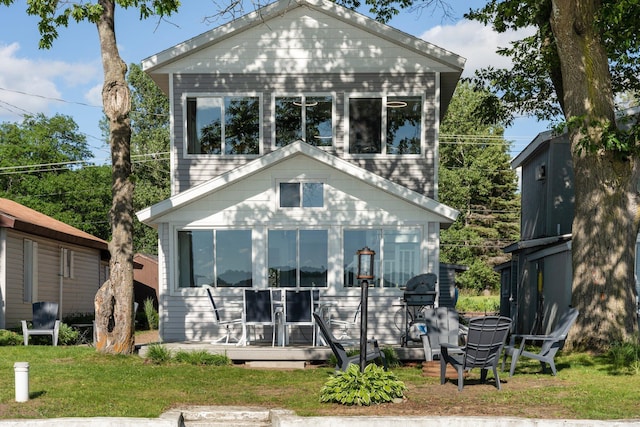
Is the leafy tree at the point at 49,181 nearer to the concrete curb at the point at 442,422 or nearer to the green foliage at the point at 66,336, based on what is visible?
the green foliage at the point at 66,336

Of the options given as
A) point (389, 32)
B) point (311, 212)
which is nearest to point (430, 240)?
point (311, 212)

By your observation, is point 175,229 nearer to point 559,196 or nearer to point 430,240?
point 430,240

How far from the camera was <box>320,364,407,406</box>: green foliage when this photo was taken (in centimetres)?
941

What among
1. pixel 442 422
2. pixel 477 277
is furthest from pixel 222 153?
pixel 477 277

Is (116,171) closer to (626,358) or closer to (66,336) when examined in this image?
(66,336)

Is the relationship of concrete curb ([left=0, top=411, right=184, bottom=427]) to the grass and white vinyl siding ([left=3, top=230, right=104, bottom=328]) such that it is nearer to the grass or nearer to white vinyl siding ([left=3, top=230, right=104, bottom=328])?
the grass

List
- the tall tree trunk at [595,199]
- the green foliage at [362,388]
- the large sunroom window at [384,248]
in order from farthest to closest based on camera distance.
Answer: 1. the large sunroom window at [384,248]
2. the tall tree trunk at [595,199]
3. the green foliage at [362,388]

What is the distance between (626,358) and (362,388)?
18.4ft

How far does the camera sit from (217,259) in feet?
55.0

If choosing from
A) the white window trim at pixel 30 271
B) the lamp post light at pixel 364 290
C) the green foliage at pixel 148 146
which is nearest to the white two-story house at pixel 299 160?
the white window trim at pixel 30 271

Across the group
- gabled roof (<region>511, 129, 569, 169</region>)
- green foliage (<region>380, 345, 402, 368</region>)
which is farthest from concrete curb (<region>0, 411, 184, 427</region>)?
gabled roof (<region>511, 129, 569, 169</region>)

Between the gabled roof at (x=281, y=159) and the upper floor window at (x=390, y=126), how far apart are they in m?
2.07

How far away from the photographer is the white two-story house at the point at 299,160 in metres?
16.6

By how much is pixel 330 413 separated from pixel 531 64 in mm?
14245
